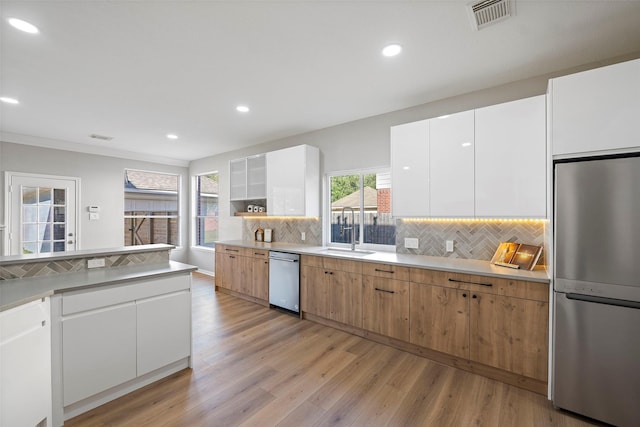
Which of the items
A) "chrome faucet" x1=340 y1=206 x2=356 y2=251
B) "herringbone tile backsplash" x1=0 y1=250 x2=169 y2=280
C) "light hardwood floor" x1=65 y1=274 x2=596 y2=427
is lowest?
"light hardwood floor" x1=65 y1=274 x2=596 y2=427

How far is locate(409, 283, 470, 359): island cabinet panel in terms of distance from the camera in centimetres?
245

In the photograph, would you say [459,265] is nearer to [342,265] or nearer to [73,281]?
[342,265]

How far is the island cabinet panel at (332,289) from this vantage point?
10.3ft

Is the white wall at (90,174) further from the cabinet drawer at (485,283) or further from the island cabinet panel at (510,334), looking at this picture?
the island cabinet panel at (510,334)

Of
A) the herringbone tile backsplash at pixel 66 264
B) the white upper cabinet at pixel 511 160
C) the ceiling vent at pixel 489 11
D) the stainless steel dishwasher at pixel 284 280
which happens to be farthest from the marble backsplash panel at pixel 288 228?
the ceiling vent at pixel 489 11

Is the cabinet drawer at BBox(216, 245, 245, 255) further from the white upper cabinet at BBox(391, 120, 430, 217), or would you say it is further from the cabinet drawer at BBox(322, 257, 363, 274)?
the white upper cabinet at BBox(391, 120, 430, 217)

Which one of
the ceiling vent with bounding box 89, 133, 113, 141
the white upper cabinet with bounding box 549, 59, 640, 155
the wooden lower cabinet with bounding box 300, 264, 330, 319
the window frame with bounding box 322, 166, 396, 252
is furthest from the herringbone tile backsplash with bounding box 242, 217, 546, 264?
the ceiling vent with bounding box 89, 133, 113, 141

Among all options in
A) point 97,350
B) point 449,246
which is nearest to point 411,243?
point 449,246

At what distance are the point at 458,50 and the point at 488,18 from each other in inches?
14.8

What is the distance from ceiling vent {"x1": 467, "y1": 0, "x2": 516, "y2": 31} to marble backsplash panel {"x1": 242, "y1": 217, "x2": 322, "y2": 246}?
299 centimetres

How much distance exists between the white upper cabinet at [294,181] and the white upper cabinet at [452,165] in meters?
1.77

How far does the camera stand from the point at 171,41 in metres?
2.08

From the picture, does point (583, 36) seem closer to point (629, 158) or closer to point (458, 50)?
point (458, 50)

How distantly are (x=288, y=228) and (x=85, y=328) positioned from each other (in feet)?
9.96
